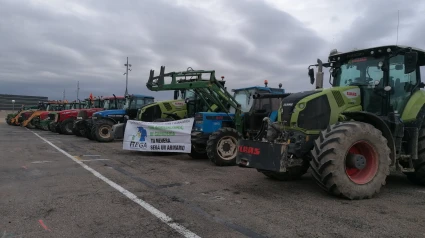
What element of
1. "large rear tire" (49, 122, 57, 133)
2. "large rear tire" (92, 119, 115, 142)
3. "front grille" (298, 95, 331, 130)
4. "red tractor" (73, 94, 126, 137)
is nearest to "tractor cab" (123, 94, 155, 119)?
"large rear tire" (92, 119, 115, 142)

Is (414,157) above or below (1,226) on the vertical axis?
above

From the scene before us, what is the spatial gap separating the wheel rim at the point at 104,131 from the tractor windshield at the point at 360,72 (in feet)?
40.2

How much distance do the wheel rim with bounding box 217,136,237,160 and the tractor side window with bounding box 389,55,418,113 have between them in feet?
14.1

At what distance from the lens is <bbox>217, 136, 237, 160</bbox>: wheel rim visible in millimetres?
9427

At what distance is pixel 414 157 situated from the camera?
636 cm

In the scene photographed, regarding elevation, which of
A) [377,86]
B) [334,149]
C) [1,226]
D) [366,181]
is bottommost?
[1,226]

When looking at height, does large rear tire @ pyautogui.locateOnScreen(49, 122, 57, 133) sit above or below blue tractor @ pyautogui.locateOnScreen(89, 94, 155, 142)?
below

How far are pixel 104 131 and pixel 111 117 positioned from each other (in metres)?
0.92

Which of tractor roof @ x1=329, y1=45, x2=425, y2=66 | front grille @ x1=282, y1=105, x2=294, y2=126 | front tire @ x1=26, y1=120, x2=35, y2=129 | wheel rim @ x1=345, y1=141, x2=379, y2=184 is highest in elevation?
tractor roof @ x1=329, y1=45, x2=425, y2=66

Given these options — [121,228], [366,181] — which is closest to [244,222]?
[121,228]

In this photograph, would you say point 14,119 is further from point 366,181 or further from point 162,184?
point 366,181

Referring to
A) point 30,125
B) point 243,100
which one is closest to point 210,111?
point 243,100

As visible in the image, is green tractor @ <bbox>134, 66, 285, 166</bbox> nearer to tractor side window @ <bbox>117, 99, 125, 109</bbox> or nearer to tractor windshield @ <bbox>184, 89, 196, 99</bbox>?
tractor windshield @ <bbox>184, 89, 196, 99</bbox>

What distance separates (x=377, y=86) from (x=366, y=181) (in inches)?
76.6
